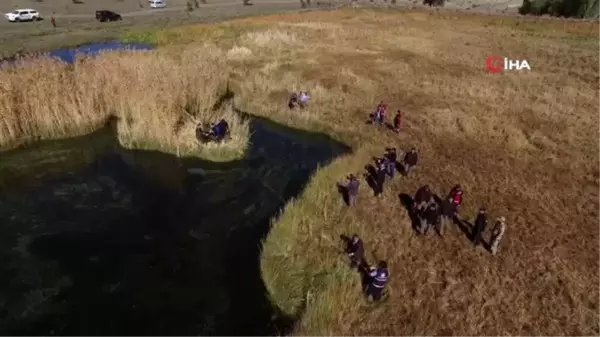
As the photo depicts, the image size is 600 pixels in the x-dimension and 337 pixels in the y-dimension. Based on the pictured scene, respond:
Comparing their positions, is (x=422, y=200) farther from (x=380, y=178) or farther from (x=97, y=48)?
(x=97, y=48)

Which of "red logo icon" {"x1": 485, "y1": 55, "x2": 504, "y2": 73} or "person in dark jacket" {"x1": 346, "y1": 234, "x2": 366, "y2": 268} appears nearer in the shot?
"person in dark jacket" {"x1": 346, "y1": 234, "x2": 366, "y2": 268}

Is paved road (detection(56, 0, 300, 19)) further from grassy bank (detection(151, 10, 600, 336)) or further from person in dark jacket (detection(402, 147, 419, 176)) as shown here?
person in dark jacket (detection(402, 147, 419, 176))

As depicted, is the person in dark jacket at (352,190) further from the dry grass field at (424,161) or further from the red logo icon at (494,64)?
the red logo icon at (494,64)

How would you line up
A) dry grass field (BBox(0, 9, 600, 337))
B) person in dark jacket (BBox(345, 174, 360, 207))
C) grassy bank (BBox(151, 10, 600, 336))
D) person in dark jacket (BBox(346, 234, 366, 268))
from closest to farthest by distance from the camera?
grassy bank (BBox(151, 10, 600, 336)), dry grass field (BBox(0, 9, 600, 337)), person in dark jacket (BBox(346, 234, 366, 268)), person in dark jacket (BBox(345, 174, 360, 207))

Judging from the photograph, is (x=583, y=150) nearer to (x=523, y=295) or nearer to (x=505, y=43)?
(x=523, y=295)

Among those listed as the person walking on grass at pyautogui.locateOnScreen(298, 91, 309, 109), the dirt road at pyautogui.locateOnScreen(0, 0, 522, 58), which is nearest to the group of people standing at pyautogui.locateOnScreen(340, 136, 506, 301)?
the person walking on grass at pyautogui.locateOnScreen(298, 91, 309, 109)

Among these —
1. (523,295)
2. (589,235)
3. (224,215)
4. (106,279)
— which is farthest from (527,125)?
(106,279)

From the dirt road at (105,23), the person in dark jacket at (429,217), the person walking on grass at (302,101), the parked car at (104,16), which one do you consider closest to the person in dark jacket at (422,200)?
the person in dark jacket at (429,217)
